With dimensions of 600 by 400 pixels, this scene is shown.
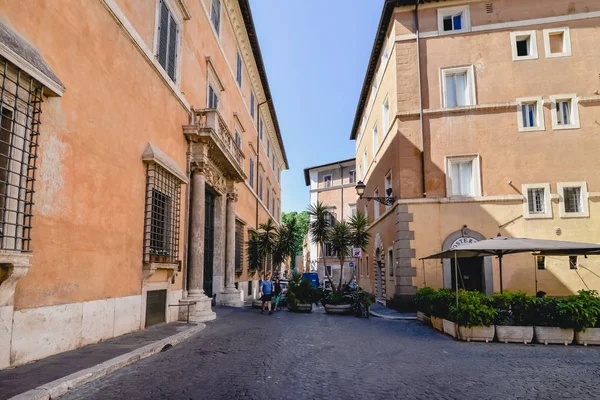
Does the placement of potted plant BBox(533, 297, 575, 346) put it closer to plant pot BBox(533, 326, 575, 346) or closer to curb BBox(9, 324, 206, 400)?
plant pot BBox(533, 326, 575, 346)

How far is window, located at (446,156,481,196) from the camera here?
1686cm

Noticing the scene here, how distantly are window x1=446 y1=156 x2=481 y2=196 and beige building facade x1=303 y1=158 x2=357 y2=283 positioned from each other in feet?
86.3

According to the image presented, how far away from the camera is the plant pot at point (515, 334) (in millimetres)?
9648

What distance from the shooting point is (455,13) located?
18062 millimetres

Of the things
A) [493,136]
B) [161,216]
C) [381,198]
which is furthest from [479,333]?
[493,136]

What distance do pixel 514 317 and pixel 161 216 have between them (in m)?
8.71

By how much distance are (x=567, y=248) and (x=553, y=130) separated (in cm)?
806

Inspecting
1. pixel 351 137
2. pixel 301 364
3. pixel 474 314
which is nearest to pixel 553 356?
pixel 474 314

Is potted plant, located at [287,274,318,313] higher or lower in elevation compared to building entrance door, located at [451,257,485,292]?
lower

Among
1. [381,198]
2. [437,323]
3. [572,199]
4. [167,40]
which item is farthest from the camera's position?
[381,198]

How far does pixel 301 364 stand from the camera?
6820mm

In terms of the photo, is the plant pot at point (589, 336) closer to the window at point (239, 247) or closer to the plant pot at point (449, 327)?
the plant pot at point (449, 327)

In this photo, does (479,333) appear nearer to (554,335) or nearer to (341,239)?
(554,335)

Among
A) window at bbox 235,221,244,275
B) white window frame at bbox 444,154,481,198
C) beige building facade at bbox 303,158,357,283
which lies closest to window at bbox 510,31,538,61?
white window frame at bbox 444,154,481,198
